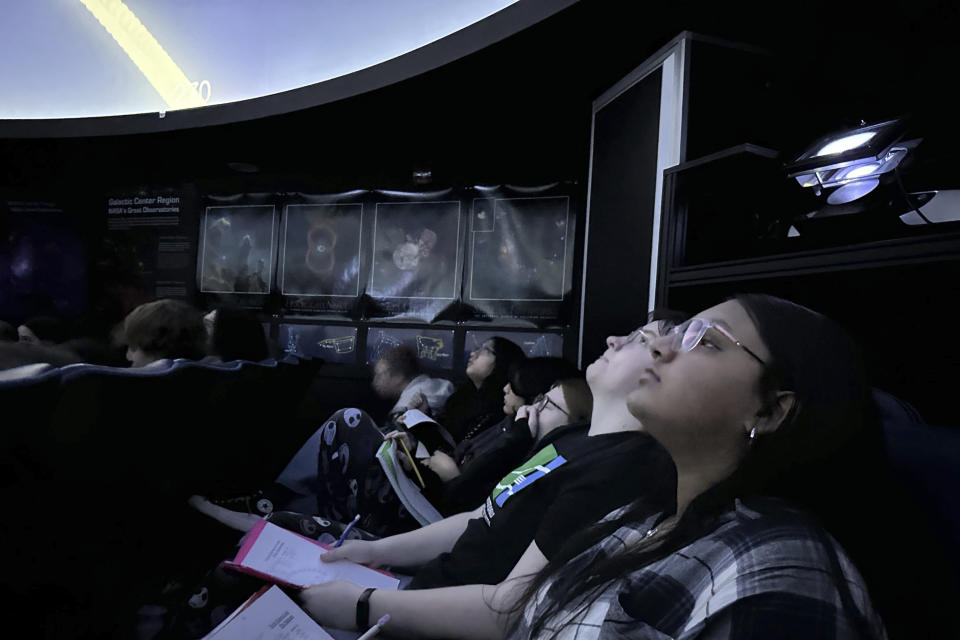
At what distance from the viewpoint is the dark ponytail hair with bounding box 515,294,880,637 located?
0.68 metres

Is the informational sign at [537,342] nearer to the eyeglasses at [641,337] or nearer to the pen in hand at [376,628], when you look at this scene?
the eyeglasses at [641,337]

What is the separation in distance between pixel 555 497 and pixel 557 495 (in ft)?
0.12

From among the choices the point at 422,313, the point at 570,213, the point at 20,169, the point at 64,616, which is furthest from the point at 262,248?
the point at 64,616

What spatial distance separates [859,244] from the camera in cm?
103

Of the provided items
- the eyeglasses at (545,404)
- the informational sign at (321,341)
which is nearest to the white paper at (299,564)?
the eyeglasses at (545,404)

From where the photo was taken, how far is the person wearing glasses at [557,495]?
3.38 feet

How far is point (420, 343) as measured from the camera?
3887 mm

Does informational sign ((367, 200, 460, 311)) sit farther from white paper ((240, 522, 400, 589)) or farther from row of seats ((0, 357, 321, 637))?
white paper ((240, 522, 400, 589))

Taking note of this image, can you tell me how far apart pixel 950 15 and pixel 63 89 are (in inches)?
221

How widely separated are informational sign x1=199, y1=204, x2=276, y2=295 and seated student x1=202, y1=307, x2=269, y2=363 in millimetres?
1219

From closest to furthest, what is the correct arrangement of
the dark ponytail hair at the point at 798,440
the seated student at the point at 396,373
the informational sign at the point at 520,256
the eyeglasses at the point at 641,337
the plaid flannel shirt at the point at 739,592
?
the plaid flannel shirt at the point at 739,592 → the dark ponytail hair at the point at 798,440 → the eyeglasses at the point at 641,337 → the informational sign at the point at 520,256 → the seated student at the point at 396,373

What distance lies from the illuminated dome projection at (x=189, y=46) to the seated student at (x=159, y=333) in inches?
66.4

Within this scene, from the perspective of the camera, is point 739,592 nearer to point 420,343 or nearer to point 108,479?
point 108,479

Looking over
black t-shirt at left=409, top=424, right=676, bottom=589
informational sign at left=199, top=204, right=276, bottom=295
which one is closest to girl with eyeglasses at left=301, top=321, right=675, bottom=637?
black t-shirt at left=409, top=424, right=676, bottom=589
